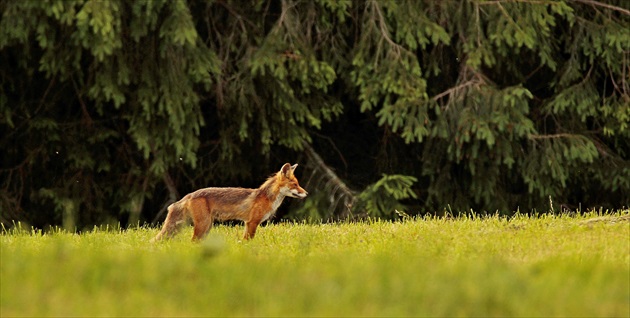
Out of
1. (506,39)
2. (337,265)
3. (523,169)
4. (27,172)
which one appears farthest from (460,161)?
(337,265)

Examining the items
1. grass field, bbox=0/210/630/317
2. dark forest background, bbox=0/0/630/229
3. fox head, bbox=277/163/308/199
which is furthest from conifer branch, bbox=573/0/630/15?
fox head, bbox=277/163/308/199

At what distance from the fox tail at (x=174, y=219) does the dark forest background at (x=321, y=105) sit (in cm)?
529

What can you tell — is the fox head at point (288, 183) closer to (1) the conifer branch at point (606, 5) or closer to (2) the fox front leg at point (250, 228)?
(2) the fox front leg at point (250, 228)

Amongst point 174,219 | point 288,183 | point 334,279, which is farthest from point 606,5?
point 334,279

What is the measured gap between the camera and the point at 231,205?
32.8 feet

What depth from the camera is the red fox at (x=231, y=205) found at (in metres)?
10.0

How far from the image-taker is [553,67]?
687 inches

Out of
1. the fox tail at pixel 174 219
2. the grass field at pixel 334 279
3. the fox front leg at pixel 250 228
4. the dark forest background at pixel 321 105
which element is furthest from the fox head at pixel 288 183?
the dark forest background at pixel 321 105

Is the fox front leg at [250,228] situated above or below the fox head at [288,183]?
below

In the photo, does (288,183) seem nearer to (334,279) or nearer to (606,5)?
(334,279)

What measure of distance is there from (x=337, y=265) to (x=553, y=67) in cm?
1058

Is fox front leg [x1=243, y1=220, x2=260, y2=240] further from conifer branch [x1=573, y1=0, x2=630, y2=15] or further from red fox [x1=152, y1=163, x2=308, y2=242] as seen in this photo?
conifer branch [x1=573, y1=0, x2=630, y2=15]

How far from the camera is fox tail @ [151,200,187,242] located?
1015cm

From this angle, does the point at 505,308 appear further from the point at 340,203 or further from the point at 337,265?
the point at 340,203
